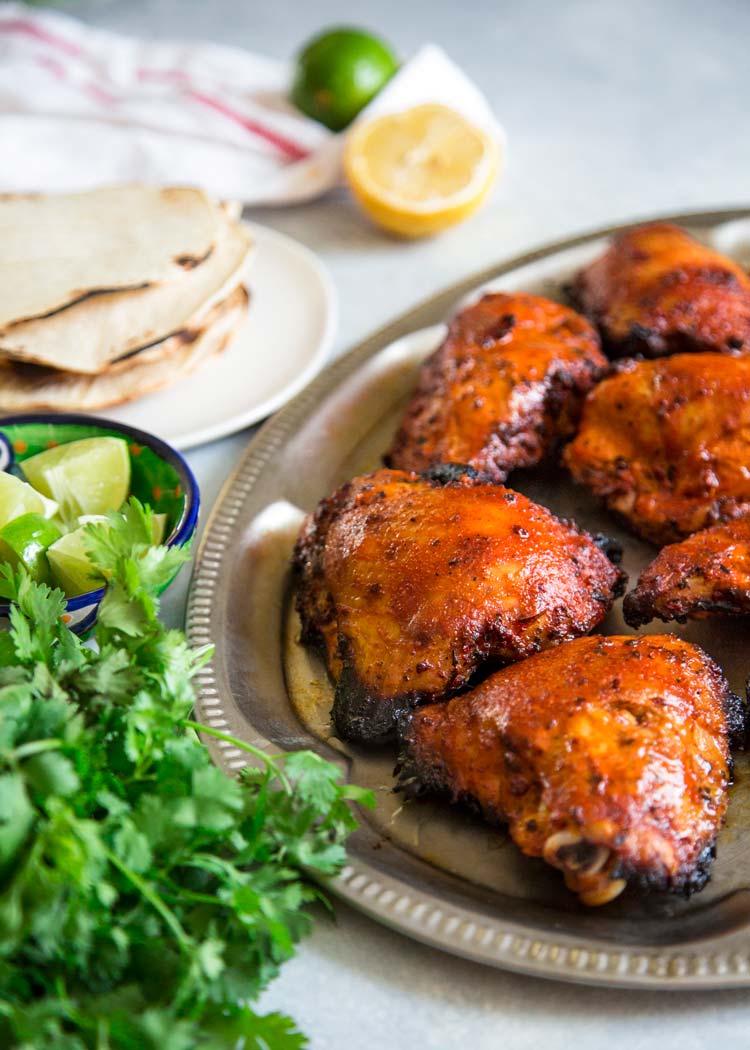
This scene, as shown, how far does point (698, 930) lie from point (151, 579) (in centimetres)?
112

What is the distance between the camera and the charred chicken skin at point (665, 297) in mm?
2932

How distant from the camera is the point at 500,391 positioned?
9.22ft

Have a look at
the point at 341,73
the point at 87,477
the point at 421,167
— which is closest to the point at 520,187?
the point at 421,167

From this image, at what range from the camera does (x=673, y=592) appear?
7.48ft

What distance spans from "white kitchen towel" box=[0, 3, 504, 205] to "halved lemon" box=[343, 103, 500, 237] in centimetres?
26

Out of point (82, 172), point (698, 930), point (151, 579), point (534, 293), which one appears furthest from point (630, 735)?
point (82, 172)

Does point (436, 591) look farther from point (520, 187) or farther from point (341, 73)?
point (341, 73)

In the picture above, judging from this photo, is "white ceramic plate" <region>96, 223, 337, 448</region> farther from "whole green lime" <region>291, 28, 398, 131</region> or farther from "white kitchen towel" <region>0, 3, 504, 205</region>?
"whole green lime" <region>291, 28, 398, 131</region>

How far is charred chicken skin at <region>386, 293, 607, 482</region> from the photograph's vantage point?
2.77 m

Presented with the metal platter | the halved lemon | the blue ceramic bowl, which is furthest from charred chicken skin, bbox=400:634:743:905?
the halved lemon

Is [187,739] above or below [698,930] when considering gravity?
below

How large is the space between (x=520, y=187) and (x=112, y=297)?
194cm

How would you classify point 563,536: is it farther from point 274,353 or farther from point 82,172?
point 82,172

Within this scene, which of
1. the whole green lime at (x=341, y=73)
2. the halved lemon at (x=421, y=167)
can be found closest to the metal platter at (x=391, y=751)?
the halved lemon at (x=421, y=167)
